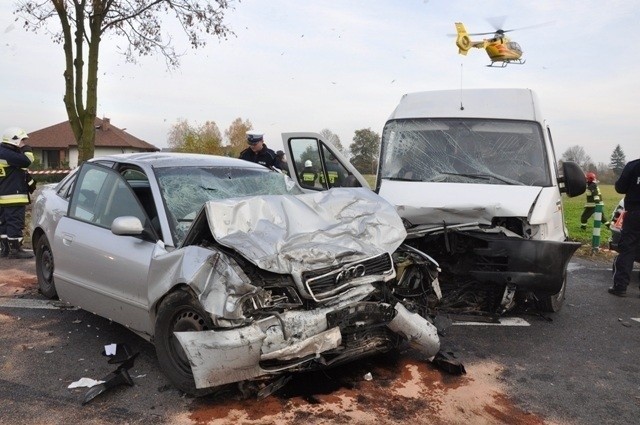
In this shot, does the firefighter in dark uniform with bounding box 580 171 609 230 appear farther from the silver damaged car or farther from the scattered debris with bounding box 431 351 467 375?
the silver damaged car

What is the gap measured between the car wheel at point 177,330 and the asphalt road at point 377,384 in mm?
124

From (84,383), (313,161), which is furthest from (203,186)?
(313,161)

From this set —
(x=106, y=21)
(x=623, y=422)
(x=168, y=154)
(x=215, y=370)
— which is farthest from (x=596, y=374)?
(x=106, y=21)

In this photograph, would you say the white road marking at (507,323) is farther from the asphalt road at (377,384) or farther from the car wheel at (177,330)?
the car wheel at (177,330)

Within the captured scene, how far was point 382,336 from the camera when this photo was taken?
3.92 metres

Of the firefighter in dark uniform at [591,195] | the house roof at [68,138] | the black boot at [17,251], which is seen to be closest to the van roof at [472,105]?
the black boot at [17,251]

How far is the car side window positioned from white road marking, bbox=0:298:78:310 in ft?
4.11

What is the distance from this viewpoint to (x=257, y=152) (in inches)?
339

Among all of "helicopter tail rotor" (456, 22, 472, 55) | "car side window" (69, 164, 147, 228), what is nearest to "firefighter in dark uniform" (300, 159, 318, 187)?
"car side window" (69, 164, 147, 228)

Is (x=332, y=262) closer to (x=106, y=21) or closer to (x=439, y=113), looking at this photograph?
(x=439, y=113)

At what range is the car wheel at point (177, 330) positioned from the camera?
12.0 feet

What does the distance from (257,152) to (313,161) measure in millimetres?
2229

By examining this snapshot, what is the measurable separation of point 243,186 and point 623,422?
11.2 feet

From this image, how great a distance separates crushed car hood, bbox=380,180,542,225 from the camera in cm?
533
